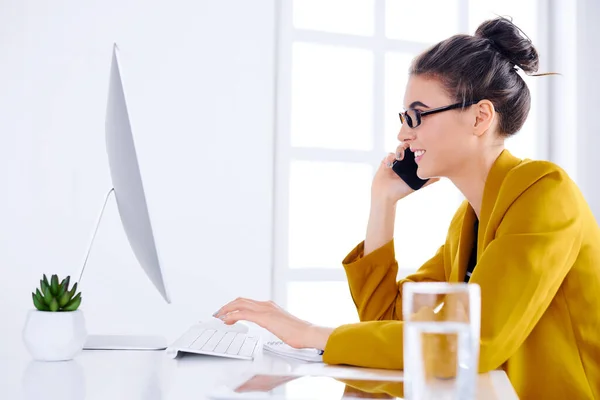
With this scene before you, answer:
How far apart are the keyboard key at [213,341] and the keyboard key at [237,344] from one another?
0.03 metres

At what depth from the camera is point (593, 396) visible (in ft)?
4.04

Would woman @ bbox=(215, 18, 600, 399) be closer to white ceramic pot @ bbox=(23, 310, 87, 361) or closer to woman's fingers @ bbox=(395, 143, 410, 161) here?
woman's fingers @ bbox=(395, 143, 410, 161)

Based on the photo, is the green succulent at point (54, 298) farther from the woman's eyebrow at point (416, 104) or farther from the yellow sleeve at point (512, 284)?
the woman's eyebrow at point (416, 104)

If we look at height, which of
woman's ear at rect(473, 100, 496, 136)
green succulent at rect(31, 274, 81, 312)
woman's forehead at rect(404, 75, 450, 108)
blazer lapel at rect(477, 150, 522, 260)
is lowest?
green succulent at rect(31, 274, 81, 312)

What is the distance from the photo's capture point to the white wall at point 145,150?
8.21ft

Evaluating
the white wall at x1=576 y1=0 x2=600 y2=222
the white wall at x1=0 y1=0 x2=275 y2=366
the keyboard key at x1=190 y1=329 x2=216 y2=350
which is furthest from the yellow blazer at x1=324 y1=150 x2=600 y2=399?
the white wall at x1=576 y1=0 x2=600 y2=222

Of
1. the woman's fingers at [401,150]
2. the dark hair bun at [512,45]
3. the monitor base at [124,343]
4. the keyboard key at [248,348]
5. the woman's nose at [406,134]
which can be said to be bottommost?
the monitor base at [124,343]

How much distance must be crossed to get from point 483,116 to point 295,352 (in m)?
0.69

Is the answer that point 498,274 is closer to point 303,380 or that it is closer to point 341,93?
point 303,380

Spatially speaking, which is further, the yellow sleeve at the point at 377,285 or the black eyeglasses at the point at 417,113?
the yellow sleeve at the point at 377,285

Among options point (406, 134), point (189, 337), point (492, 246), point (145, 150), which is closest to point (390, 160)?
point (406, 134)

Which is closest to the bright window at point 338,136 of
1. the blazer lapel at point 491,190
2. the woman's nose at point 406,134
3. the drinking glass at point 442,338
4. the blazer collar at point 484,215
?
the woman's nose at point 406,134

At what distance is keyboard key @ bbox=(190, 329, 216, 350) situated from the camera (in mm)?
1190

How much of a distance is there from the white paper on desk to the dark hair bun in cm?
81
